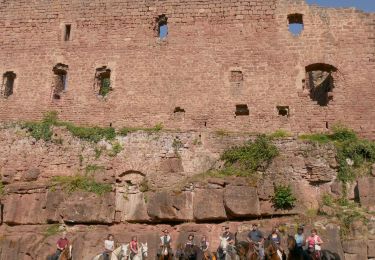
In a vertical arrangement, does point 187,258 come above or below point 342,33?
below

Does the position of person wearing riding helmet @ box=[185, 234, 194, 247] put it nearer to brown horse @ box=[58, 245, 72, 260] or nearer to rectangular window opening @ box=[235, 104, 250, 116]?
brown horse @ box=[58, 245, 72, 260]

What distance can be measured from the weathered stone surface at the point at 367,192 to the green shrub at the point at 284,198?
7.40 feet

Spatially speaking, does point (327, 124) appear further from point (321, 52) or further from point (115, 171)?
point (115, 171)

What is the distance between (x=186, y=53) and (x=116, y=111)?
4.03 metres

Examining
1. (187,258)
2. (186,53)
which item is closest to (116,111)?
(186,53)

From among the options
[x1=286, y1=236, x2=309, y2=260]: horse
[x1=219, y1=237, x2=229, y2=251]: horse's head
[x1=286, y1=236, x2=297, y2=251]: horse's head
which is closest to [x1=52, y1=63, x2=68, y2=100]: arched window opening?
[x1=219, y1=237, x2=229, y2=251]: horse's head

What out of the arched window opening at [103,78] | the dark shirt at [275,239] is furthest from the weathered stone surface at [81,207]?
the dark shirt at [275,239]

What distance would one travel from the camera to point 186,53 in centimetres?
2083

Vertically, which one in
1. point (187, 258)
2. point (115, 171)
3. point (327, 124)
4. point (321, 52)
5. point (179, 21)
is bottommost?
point (187, 258)

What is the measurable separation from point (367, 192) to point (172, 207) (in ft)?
21.8

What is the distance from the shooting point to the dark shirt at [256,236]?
45.6 feet

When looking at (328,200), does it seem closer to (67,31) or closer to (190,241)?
(190,241)

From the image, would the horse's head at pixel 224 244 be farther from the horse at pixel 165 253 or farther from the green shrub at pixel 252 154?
the green shrub at pixel 252 154

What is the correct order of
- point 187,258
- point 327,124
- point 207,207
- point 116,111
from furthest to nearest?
point 116,111 < point 327,124 < point 207,207 < point 187,258
